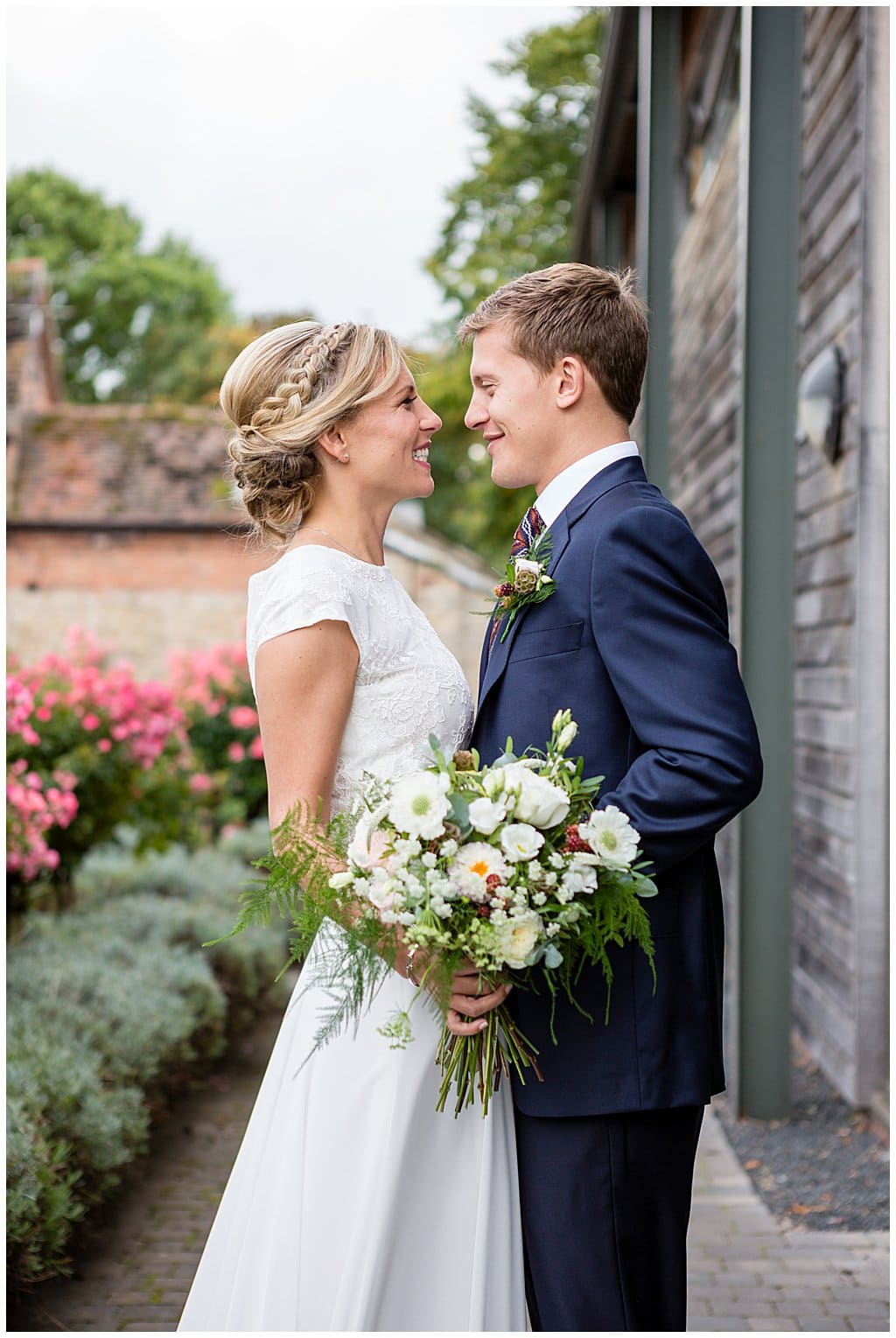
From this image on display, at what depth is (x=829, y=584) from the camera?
559 centimetres

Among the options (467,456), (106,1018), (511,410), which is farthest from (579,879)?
(467,456)

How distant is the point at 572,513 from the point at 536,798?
590mm

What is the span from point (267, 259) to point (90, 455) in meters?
26.7

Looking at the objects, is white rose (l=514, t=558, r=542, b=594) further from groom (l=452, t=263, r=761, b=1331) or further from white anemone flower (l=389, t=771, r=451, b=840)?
white anemone flower (l=389, t=771, r=451, b=840)

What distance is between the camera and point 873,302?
16.0ft

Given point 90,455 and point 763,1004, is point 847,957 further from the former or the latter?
point 90,455

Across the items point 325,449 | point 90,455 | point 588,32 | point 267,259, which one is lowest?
point 325,449

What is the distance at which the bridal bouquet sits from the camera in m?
1.70

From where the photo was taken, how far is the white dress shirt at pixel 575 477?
84.7 inches

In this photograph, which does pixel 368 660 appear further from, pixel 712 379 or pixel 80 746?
pixel 712 379

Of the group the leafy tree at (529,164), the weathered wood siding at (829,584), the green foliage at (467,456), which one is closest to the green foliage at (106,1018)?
the weathered wood siding at (829,584)

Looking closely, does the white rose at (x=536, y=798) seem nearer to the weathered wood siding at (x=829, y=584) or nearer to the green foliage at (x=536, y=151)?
the weathered wood siding at (x=829, y=584)

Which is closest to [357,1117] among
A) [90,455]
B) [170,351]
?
[90,455]

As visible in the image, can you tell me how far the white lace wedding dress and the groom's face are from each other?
35cm
